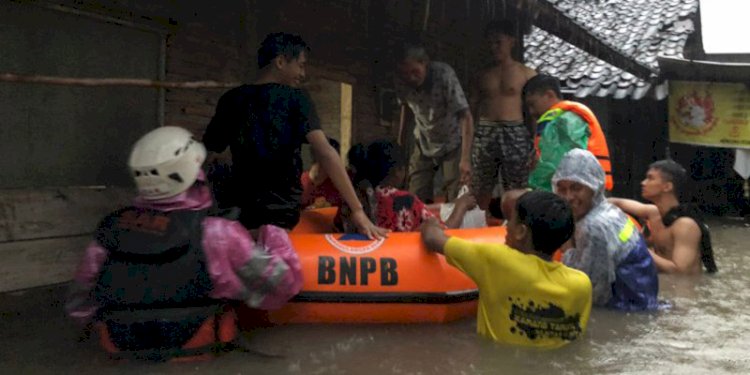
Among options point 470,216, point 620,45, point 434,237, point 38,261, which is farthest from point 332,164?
point 620,45

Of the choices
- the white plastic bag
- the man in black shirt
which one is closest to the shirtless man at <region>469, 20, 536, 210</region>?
the white plastic bag

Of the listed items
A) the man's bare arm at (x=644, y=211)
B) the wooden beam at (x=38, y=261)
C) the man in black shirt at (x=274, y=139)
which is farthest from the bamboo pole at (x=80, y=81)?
the man's bare arm at (x=644, y=211)

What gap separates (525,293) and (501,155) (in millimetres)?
3015

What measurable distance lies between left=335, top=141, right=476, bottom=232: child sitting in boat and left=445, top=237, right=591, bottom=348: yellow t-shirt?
0.91 meters

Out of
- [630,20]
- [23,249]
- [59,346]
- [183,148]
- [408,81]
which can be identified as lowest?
[59,346]

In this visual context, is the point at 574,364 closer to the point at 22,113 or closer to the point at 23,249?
the point at 23,249

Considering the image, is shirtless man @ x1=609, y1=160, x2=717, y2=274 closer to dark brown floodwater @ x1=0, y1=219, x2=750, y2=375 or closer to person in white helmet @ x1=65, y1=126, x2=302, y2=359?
dark brown floodwater @ x1=0, y1=219, x2=750, y2=375

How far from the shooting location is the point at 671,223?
224 inches

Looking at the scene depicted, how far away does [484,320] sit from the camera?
11.6ft

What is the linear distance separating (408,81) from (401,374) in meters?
3.26

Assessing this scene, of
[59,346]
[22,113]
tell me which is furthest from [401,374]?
[22,113]

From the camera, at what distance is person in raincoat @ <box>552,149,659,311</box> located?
4.21 metres

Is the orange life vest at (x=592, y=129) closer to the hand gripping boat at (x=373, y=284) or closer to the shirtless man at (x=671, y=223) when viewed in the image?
the shirtless man at (x=671, y=223)

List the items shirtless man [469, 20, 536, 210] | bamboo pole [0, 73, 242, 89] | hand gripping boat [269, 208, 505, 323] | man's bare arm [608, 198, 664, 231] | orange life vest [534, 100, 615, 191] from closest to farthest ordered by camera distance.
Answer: bamboo pole [0, 73, 242, 89] < hand gripping boat [269, 208, 505, 323] < orange life vest [534, 100, 615, 191] < man's bare arm [608, 198, 664, 231] < shirtless man [469, 20, 536, 210]
